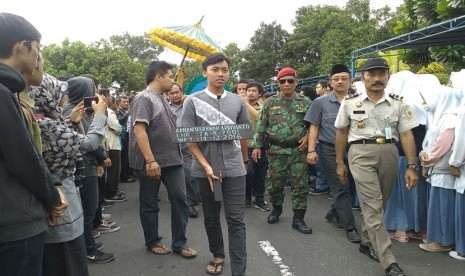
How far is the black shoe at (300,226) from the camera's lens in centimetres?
480

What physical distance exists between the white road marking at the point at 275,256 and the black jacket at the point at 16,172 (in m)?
2.48

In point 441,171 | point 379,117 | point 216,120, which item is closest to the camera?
point 216,120

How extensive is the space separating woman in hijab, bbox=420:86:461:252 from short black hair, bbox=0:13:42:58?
3.90 m

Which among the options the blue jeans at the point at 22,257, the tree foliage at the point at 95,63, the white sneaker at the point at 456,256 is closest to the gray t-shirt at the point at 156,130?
the blue jeans at the point at 22,257

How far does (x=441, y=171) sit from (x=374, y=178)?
0.95 meters

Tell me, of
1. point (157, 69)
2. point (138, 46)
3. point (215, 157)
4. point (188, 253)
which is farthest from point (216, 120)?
point (138, 46)

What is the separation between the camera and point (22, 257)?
5.87ft

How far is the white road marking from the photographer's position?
12.0 feet

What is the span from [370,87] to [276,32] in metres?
37.1

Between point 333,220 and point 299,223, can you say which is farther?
point 333,220

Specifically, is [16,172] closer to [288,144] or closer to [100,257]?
[100,257]

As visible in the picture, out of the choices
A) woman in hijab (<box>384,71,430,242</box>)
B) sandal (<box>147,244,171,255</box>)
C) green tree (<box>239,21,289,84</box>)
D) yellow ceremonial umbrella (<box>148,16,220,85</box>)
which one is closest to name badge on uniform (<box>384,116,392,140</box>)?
woman in hijab (<box>384,71,430,242</box>)

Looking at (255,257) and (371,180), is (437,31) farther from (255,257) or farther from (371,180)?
(255,257)

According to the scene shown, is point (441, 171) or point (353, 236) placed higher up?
point (441, 171)
